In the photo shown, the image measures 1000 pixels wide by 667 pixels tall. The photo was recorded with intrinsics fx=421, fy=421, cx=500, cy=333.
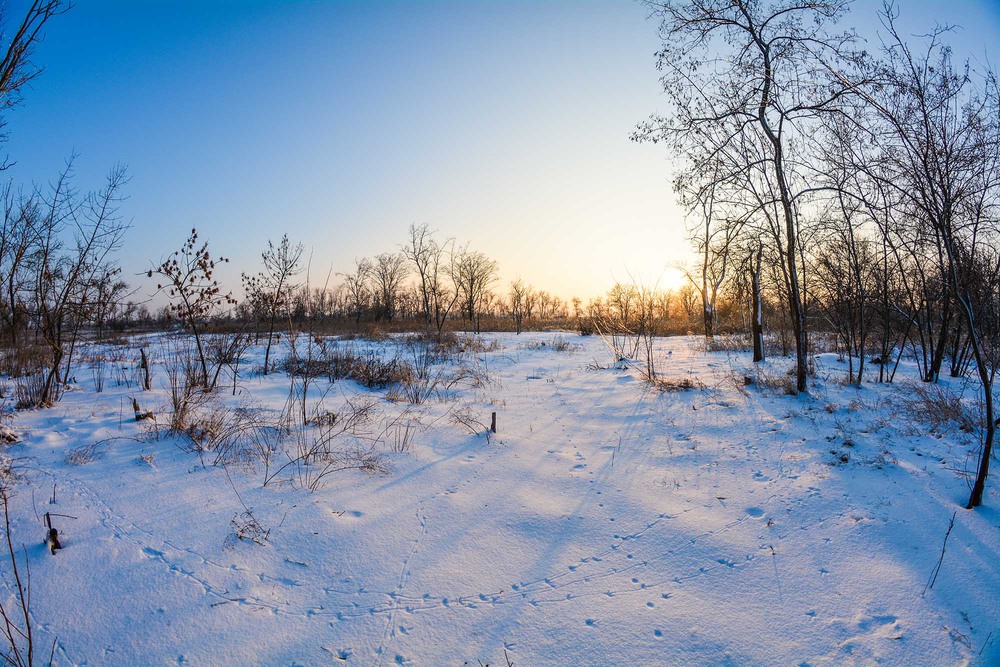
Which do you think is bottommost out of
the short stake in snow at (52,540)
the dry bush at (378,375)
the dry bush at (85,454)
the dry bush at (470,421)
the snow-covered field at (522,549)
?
the snow-covered field at (522,549)

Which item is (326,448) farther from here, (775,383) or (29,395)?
(775,383)

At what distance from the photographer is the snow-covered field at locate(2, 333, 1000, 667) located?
2.02m

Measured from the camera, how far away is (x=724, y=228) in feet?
20.7

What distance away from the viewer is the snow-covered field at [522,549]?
202cm

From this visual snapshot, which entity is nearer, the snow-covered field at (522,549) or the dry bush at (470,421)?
the snow-covered field at (522,549)

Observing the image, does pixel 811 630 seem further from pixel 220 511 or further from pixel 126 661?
pixel 220 511

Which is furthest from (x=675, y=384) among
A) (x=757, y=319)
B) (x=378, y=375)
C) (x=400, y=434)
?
(x=378, y=375)

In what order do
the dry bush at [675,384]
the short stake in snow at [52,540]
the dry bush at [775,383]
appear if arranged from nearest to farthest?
the short stake in snow at [52,540] → the dry bush at [775,383] → the dry bush at [675,384]

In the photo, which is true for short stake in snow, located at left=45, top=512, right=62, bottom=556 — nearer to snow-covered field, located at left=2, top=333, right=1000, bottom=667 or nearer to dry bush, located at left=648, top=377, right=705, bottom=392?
snow-covered field, located at left=2, top=333, right=1000, bottom=667

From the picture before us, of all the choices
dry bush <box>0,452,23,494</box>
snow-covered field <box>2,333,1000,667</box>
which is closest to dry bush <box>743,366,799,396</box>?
snow-covered field <box>2,333,1000,667</box>


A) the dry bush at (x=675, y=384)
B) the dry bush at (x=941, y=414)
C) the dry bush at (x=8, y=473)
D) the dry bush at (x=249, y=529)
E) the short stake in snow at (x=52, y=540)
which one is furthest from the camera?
the dry bush at (x=675, y=384)

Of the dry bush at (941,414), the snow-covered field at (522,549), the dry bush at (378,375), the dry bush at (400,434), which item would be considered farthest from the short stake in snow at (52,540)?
the dry bush at (941,414)

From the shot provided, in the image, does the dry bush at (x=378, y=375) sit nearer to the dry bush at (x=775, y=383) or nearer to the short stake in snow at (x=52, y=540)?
the short stake in snow at (x=52, y=540)

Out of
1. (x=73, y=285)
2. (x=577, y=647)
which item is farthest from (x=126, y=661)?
(x=73, y=285)
